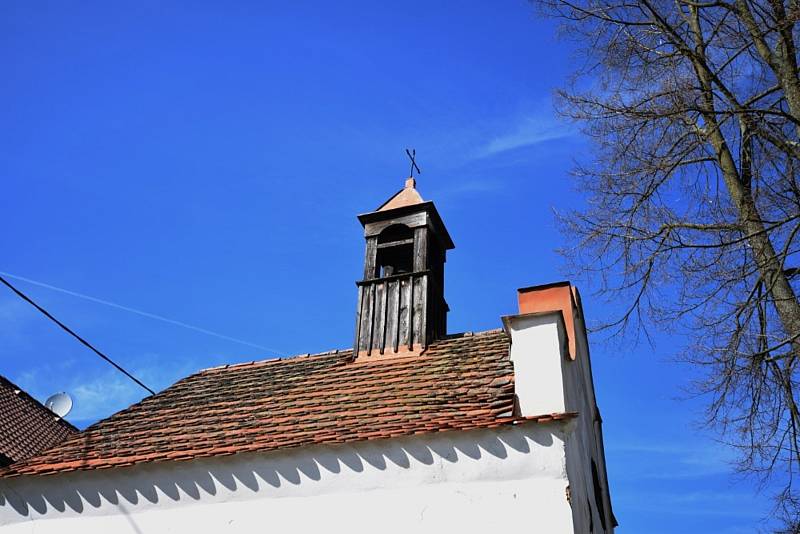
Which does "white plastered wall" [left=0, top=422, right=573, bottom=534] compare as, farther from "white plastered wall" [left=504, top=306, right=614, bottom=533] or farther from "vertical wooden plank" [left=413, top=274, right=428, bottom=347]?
"vertical wooden plank" [left=413, top=274, right=428, bottom=347]

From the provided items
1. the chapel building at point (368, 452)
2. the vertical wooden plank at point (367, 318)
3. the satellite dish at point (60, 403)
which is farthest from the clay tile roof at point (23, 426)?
the vertical wooden plank at point (367, 318)

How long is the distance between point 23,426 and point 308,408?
27.6 feet

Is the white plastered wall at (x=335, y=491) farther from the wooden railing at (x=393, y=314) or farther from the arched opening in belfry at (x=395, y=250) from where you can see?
the arched opening in belfry at (x=395, y=250)

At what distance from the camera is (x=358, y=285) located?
38.0 ft

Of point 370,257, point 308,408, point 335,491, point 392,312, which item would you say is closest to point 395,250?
point 370,257

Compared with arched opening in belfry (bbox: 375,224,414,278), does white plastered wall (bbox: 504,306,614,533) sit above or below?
below

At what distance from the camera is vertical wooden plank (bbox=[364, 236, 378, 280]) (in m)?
11.7

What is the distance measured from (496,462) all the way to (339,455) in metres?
1.61

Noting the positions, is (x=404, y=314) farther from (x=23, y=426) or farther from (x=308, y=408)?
(x=23, y=426)

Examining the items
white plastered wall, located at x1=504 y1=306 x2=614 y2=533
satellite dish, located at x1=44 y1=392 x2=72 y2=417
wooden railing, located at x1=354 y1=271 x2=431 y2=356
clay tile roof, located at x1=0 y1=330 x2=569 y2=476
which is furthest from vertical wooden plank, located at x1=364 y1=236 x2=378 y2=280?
satellite dish, located at x1=44 y1=392 x2=72 y2=417

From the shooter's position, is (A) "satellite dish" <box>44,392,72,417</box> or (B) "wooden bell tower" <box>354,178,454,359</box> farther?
(A) "satellite dish" <box>44,392,72,417</box>

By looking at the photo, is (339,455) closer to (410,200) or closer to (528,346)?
(528,346)

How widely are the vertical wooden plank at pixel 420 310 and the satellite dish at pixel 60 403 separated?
9.70 meters

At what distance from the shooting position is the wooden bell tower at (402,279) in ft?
35.3
